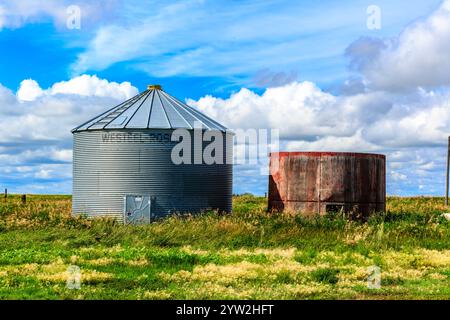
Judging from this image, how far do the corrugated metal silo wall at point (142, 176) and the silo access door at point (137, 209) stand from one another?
0.65 ft

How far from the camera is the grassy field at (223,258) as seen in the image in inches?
459

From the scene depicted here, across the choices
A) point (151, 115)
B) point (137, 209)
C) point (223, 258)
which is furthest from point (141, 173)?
point (223, 258)

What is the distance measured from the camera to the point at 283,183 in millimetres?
25938

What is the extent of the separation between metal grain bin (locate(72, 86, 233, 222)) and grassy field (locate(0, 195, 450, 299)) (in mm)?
1373

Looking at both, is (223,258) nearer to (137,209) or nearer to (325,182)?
(137,209)

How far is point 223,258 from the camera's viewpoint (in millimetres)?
15445

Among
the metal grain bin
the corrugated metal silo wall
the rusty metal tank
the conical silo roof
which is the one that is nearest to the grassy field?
the corrugated metal silo wall

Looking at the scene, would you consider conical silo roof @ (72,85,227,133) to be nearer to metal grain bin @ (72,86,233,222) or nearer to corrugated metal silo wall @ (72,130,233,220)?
metal grain bin @ (72,86,233,222)

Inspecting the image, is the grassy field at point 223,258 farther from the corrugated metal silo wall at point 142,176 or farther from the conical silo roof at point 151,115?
the conical silo roof at point 151,115

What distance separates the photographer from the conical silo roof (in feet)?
81.9

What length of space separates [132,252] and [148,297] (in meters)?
5.43

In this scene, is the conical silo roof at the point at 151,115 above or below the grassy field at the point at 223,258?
above

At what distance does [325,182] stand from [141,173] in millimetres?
7501

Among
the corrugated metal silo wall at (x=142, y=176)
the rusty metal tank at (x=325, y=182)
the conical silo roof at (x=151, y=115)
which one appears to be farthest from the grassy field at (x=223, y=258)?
the conical silo roof at (x=151, y=115)
